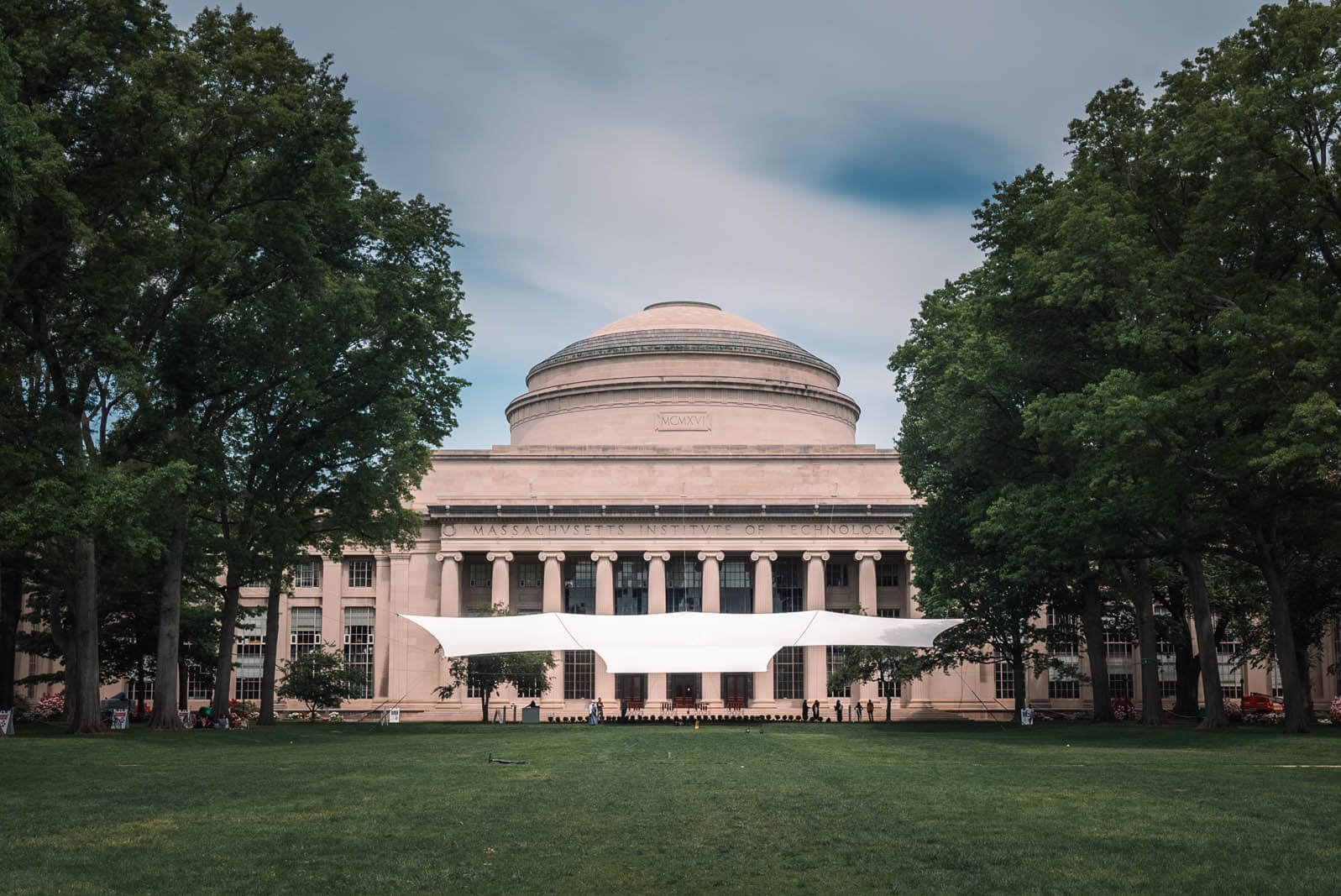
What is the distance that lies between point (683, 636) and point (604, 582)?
35707 millimetres

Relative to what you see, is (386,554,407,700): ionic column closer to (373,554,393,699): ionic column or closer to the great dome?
(373,554,393,699): ionic column

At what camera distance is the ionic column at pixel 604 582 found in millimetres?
84562

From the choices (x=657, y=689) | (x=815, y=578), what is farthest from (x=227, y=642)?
(x=815, y=578)

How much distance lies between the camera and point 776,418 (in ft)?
317

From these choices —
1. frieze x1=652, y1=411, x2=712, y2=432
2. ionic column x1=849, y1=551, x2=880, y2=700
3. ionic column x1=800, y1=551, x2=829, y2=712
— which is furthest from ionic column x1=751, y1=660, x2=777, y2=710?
frieze x1=652, y1=411, x2=712, y2=432

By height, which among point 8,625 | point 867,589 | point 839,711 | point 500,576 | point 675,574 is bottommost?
A: point 839,711

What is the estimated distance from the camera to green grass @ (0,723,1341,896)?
499 inches

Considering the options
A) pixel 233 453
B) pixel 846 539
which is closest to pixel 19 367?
pixel 233 453

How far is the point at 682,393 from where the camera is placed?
315 ft

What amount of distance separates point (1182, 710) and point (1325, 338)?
114 ft

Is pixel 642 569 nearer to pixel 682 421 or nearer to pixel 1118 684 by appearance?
pixel 682 421

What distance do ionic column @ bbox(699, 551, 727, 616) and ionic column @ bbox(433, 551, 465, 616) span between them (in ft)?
47.9

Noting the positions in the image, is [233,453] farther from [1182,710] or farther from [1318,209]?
[1182,710]

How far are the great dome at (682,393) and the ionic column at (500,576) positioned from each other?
12191mm
